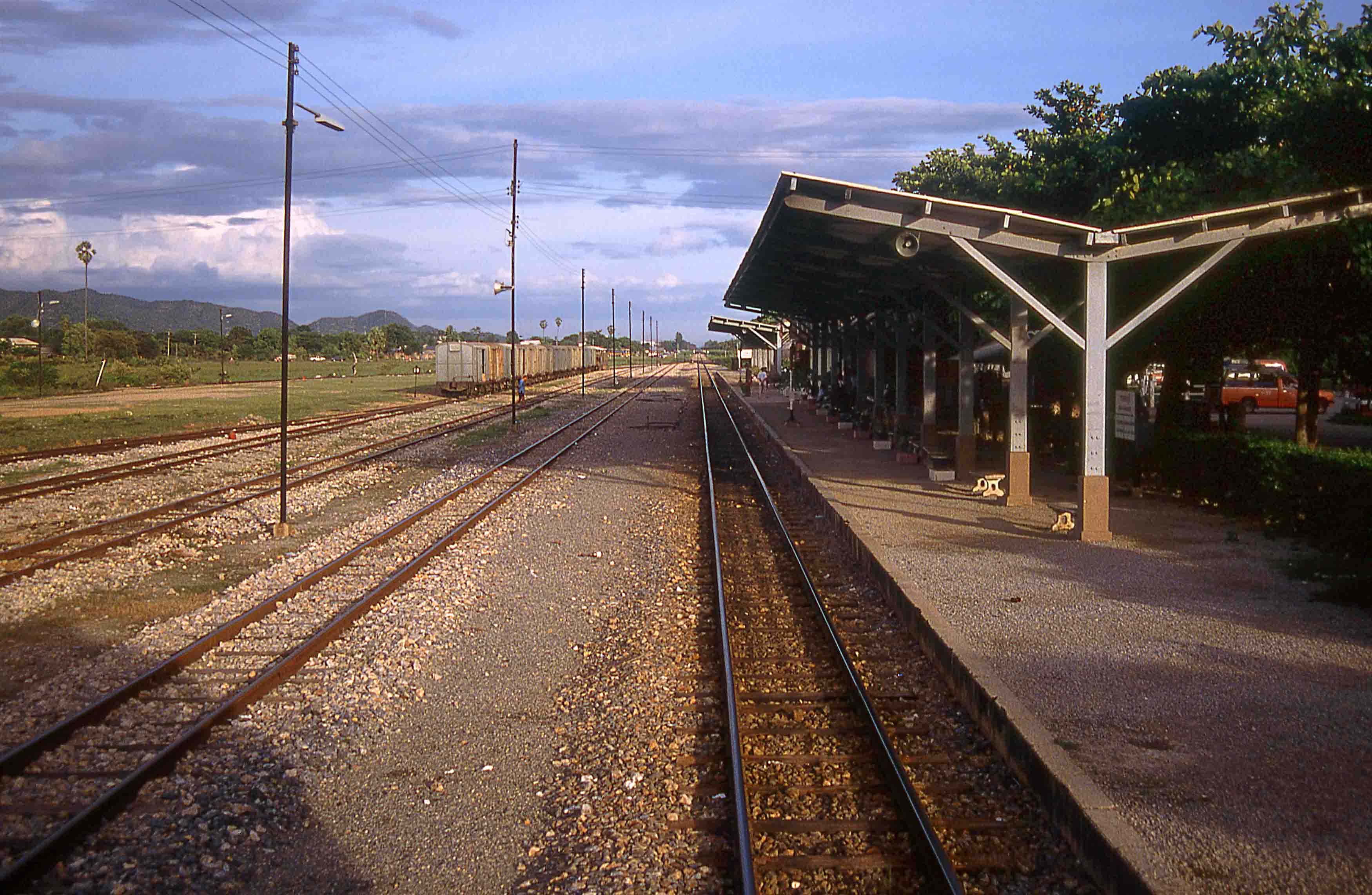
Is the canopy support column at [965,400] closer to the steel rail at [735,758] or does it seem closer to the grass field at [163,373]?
the steel rail at [735,758]

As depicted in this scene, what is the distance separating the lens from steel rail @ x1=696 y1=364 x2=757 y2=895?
4918 mm

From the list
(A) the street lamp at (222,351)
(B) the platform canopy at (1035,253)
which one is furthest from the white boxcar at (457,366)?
(B) the platform canopy at (1035,253)

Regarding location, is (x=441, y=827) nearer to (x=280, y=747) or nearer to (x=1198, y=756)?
(x=280, y=747)

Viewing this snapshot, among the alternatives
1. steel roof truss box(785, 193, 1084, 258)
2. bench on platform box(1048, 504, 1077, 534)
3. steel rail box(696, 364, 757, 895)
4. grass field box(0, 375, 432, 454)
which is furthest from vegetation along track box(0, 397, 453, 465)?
bench on platform box(1048, 504, 1077, 534)

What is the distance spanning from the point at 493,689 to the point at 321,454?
58.6 ft

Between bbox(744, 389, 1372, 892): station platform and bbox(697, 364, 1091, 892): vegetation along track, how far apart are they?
10.6 inches

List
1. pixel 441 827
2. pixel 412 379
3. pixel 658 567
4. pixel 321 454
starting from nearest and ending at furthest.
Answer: pixel 441 827 < pixel 658 567 < pixel 321 454 < pixel 412 379

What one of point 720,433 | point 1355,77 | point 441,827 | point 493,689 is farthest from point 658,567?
point 720,433

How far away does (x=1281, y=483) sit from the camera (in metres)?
13.2

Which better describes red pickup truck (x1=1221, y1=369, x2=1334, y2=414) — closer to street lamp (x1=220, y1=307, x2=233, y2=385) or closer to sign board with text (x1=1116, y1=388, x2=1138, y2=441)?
sign board with text (x1=1116, y1=388, x2=1138, y2=441)

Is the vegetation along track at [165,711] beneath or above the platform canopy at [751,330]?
beneath

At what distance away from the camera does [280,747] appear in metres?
6.70

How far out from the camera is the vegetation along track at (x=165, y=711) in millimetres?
5547

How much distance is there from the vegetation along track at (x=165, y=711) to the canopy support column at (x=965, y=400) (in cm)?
990
